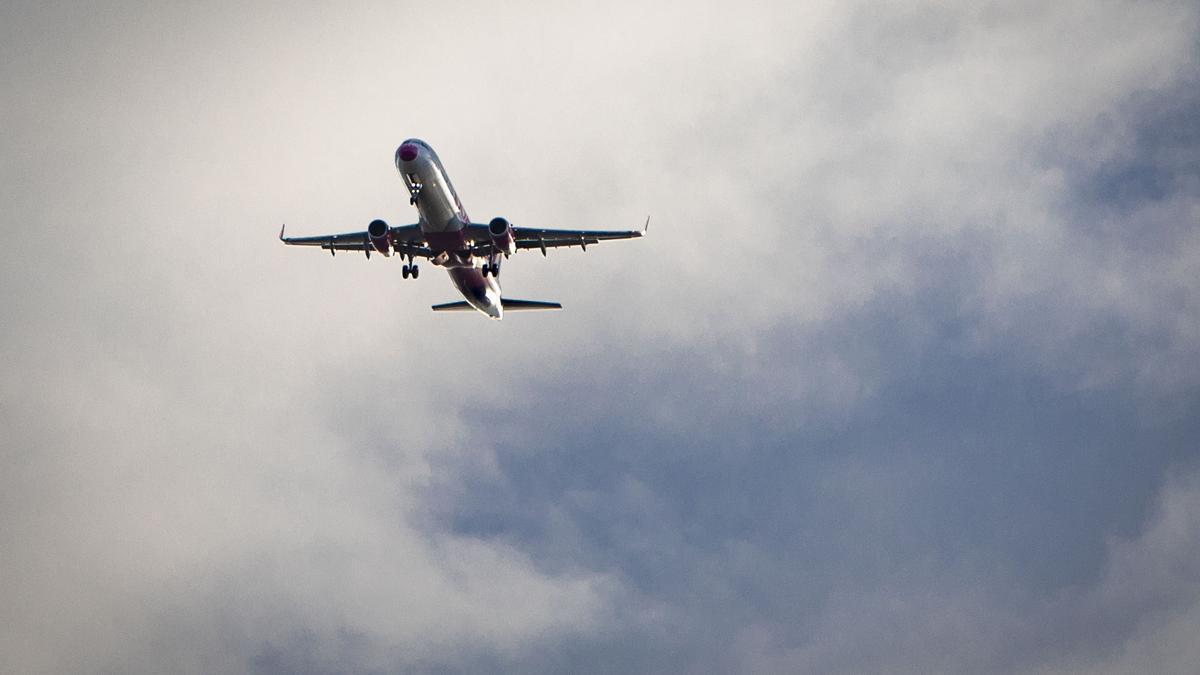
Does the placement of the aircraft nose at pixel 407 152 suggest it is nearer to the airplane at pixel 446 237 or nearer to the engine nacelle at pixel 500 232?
the airplane at pixel 446 237

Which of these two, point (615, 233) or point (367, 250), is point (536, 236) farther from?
point (367, 250)

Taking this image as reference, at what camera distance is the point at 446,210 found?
92.3 meters

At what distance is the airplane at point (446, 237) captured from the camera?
8856 cm

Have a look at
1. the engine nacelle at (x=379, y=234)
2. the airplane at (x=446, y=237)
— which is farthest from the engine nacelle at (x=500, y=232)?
the engine nacelle at (x=379, y=234)

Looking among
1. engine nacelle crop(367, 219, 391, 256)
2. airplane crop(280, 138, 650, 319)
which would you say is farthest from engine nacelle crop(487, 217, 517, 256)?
engine nacelle crop(367, 219, 391, 256)

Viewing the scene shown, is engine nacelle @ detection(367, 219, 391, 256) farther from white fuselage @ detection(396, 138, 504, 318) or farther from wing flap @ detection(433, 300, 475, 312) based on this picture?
wing flap @ detection(433, 300, 475, 312)

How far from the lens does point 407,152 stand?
284 ft

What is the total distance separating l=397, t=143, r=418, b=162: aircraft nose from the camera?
86438 millimetres

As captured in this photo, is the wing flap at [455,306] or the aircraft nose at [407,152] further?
the wing flap at [455,306]

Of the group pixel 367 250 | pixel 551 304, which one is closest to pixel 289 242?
pixel 367 250

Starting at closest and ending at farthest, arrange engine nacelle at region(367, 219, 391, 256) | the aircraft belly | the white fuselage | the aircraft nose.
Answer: the aircraft nose, the white fuselage, engine nacelle at region(367, 219, 391, 256), the aircraft belly

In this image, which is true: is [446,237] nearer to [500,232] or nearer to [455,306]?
[500,232]

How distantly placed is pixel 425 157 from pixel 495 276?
16.9 metres

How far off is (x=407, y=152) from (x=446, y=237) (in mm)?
9921
